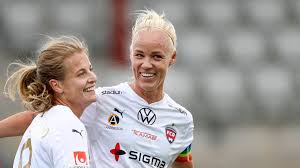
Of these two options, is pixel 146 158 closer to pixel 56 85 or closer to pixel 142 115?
pixel 142 115

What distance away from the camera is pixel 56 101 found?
4832 mm

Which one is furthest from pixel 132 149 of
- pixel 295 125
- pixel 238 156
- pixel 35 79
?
pixel 295 125

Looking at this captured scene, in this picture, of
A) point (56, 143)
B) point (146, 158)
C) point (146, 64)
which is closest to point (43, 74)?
point (56, 143)

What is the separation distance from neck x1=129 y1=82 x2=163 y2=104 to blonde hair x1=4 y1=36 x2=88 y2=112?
63 cm

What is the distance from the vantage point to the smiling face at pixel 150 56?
5238 mm

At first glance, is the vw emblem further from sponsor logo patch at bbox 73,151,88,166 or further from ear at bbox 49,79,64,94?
sponsor logo patch at bbox 73,151,88,166

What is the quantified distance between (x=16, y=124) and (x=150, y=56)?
93 centimetres

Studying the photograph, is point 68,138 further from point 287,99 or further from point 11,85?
point 287,99

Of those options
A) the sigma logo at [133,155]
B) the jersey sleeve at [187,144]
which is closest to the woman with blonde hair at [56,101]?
the sigma logo at [133,155]

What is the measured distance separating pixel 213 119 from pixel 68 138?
9.43 meters

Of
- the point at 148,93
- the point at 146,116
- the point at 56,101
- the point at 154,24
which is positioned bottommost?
the point at 146,116

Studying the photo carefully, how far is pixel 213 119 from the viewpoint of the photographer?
1380 centimetres

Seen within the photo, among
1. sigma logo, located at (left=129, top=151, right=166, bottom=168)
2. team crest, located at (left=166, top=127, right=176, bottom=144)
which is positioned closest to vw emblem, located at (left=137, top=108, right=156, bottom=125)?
team crest, located at (left=166, top=127, right=176, bottom=144)

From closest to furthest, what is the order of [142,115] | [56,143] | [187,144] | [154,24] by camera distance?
[56,143] → [154,24] → [142,115] → [187,144]
